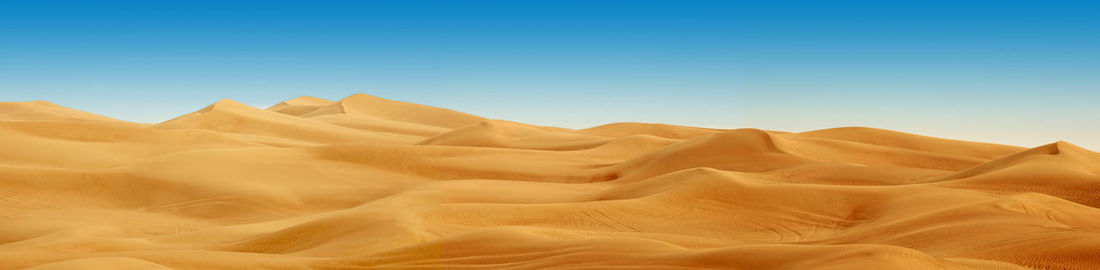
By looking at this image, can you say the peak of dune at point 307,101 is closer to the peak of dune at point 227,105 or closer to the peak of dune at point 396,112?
the peak of dune at point 396,112

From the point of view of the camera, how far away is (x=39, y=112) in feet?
245

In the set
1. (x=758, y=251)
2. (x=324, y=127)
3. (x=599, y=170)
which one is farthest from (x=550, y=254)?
(x=324, y=127)

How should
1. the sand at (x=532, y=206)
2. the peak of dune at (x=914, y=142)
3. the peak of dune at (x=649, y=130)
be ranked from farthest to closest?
the peak of dune at (x=649, y=130), the peak of dune at (x=914, y=142), the sand at (x=532, y=206)

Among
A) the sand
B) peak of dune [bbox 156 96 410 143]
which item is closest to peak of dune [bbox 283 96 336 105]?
peak of dune [bbox 156 96 410 143]

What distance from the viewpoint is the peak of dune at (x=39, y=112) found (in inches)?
2766

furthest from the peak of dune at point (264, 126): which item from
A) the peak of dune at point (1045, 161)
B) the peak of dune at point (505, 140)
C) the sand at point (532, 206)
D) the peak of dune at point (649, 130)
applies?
the peak of dune at point (1045, 161)

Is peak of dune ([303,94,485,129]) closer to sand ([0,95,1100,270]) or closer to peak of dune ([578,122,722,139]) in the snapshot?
peak of dune ([578,122,722,139])

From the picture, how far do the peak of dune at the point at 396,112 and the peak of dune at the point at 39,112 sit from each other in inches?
794

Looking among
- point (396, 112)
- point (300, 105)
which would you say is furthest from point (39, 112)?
point (396, 112)

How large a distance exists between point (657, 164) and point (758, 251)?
72.0ft

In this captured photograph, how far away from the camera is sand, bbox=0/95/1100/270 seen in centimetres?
1304

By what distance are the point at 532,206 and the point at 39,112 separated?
2662 inches

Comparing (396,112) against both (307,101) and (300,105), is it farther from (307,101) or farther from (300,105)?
(307,101)

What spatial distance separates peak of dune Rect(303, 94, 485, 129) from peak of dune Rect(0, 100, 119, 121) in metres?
20.2
